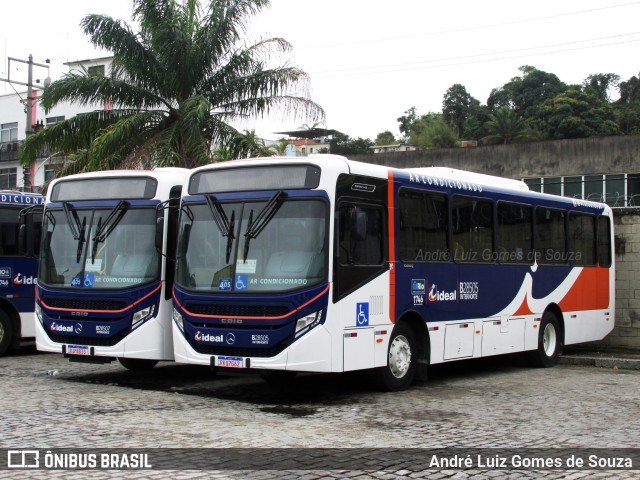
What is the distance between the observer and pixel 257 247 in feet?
35.5

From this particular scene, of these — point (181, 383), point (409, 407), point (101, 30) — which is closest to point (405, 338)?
point (409, 407)

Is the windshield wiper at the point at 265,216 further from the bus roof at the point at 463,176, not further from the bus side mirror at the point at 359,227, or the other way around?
the bus roof at the point at 463,176

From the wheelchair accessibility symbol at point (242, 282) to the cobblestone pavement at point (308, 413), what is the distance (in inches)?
57.3

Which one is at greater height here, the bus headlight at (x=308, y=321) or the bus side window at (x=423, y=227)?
the bus side window at (x=423, y=227)

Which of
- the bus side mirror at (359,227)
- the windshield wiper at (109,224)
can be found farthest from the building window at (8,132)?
the bus side mirror at (359,227)

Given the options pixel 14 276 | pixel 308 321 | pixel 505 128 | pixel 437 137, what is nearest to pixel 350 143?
pixel 437 137

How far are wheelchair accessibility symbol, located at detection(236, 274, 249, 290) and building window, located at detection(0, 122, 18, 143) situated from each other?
47363 millimetres

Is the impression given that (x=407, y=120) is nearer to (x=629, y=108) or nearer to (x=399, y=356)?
(x=629, y=108)

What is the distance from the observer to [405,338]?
1213 cm

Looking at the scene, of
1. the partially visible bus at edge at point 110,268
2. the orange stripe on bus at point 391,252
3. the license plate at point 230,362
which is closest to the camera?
the license plate at point 230,362

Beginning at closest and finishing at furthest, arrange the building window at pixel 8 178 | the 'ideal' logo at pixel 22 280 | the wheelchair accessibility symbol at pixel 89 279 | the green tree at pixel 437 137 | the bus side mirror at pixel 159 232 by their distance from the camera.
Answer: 1. the bus side mirror at pixel 159 232
2. the wheelchair accessibility symbol at pixel 89 279
3. the 'ideal' logo at pixel 22 280
4. the building window at pixel 8 178
5. the green tree at pixel 437 137

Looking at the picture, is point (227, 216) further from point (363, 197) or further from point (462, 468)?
point (462, 468)

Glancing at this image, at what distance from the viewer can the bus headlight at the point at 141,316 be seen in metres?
12.1

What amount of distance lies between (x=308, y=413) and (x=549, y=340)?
7.59m
